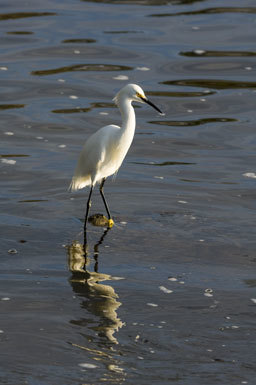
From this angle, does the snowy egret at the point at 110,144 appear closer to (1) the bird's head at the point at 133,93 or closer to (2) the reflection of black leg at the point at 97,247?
(1) the bird's head at the point at 133,93

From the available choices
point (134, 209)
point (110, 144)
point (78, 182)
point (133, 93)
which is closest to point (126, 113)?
point (133, 93)

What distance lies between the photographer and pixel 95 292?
7.39 meters

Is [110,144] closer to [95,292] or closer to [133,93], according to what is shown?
[133,93]

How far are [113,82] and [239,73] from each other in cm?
248

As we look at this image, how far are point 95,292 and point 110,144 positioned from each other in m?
2.23

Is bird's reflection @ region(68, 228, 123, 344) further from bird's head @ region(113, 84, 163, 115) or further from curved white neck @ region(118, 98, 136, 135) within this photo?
bird's head @ region(113, 84, 163, 115)

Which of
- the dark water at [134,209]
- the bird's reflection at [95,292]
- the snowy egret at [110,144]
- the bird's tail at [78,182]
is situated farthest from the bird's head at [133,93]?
the bird's reflection at [95,292]

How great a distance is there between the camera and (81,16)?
19.0 m

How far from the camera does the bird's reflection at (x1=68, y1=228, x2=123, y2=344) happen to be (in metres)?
6.74

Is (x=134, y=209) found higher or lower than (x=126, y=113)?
lower

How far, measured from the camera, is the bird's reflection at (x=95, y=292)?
674cm

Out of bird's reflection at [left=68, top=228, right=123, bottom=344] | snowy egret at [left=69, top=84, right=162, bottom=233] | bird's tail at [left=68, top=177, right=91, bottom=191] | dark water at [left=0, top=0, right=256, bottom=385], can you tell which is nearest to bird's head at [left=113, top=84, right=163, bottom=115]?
snowy egret at [left=69, top=84, right=162, bottom=233]

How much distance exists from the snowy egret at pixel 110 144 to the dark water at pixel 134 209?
21.4 inches

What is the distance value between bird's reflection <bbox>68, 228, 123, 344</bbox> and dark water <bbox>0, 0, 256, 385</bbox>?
0.07 feet
